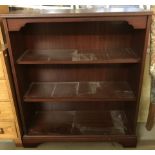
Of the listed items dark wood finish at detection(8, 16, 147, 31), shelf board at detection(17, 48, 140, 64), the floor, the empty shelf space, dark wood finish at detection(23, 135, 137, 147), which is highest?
dark wood finish at detection(8, 16, 147, 31)

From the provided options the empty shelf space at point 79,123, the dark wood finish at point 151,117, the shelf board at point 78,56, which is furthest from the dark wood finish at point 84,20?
the empty shelf space at point 79,123

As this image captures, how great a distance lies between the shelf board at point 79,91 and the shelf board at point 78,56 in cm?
30

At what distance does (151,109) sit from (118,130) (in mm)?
354

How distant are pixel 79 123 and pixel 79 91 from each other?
33 centimetres

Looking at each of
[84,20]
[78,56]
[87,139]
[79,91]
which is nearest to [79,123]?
[87,139]

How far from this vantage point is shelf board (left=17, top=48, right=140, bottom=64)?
1.34 m

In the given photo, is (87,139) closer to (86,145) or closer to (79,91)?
(86,145)

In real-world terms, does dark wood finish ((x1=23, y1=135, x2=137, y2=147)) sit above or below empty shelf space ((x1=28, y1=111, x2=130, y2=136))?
below

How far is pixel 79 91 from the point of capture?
1573 millimetres

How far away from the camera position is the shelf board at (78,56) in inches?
52.8

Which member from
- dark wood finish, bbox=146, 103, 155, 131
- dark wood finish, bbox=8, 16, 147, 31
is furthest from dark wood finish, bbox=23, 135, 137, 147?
dark wood finish, bbox=8, 16, 147, 31

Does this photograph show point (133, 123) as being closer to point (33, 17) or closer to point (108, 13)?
point (108, 13)

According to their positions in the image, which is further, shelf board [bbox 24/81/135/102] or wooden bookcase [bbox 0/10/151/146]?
shelf board [bbox 24/81/135/102]

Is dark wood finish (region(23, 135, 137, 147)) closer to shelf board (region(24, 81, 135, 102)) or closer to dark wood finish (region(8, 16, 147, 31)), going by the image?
shelf board (region(24, 81, 135, 102))
